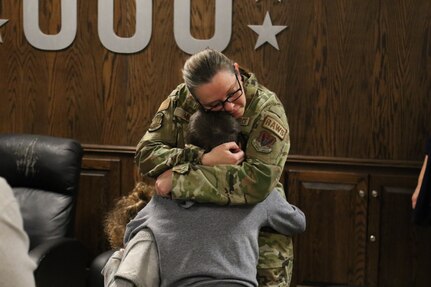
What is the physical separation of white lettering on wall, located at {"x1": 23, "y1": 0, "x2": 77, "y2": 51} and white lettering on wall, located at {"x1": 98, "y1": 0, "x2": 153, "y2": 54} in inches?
6.1

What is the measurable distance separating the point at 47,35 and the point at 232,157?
1813 millimetres

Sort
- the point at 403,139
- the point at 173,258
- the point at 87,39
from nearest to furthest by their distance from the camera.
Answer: the point at 173,258 → the point at 403,139 → the point at 87,39

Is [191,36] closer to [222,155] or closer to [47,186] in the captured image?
[47,186]

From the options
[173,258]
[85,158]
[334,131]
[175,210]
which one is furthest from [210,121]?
[85,158]

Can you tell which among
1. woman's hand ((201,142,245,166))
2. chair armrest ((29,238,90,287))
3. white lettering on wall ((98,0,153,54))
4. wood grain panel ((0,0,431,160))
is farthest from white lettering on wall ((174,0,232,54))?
woman's hand ((201,142,245,166))

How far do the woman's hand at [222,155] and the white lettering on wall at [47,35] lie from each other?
1.68 metres

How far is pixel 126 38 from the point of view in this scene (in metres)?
3.32

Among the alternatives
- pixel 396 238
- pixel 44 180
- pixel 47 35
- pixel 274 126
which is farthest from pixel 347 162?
pixel 47 35

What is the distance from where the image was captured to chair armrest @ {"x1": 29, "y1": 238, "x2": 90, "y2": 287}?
266cm

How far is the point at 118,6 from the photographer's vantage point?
3320mm

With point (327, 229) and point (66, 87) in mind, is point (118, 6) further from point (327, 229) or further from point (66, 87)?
point (327, 229)

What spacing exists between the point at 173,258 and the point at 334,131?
1552 millimetres

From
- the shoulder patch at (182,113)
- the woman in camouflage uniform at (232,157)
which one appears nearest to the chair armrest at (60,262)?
the woman in camouflage uniform at (232,157)

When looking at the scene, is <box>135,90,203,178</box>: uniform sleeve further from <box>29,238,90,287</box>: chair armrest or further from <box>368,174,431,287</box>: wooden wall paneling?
<box>368,174,431,287</box>: wooden wall paneling
